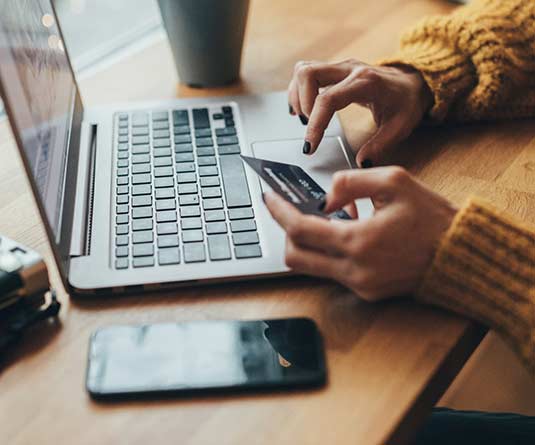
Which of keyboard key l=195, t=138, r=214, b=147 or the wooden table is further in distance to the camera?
keyboard key l=195, t=138, r=214, b=147

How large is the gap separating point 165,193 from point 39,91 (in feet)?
0.54

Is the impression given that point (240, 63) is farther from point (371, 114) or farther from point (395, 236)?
point (395, 236)

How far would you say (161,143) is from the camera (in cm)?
84

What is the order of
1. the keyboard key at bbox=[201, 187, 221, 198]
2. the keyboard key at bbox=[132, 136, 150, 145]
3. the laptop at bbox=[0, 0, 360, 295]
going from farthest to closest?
the keyboard key at bbox=[132, 136, 150, 145] < the keyboard key at bbox=[201, 187, 221, 198] < the laptop at bbox=[0, 0, 360, 295]

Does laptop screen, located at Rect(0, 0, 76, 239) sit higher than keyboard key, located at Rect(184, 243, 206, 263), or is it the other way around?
laptop screen, located at Rect(0, 0, 76, 239)

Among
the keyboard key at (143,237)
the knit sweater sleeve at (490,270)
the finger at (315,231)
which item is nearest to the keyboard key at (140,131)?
the keyboard key at (143,237)

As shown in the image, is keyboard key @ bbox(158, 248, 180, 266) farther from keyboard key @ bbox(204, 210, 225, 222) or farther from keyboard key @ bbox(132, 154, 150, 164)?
keyboard key @ bbox(132, 154, 150, 164)

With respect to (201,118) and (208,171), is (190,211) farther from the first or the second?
(201,118)

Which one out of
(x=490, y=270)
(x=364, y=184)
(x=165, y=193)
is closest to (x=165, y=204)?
(x=165, y=193)

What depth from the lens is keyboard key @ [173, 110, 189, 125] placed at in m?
0.88

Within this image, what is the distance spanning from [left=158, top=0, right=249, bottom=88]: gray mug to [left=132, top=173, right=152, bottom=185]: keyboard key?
26cm

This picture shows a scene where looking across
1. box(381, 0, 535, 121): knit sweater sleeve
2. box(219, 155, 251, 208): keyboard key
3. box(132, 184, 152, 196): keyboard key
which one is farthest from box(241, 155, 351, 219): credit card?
box(381, 0, 535, 121): knit sweater sleeve

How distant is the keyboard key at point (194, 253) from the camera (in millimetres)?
656

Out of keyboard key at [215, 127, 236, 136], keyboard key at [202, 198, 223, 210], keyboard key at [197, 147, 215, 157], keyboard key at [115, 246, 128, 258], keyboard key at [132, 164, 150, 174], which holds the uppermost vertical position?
keyboard key at [115, 246, 128, 258]
